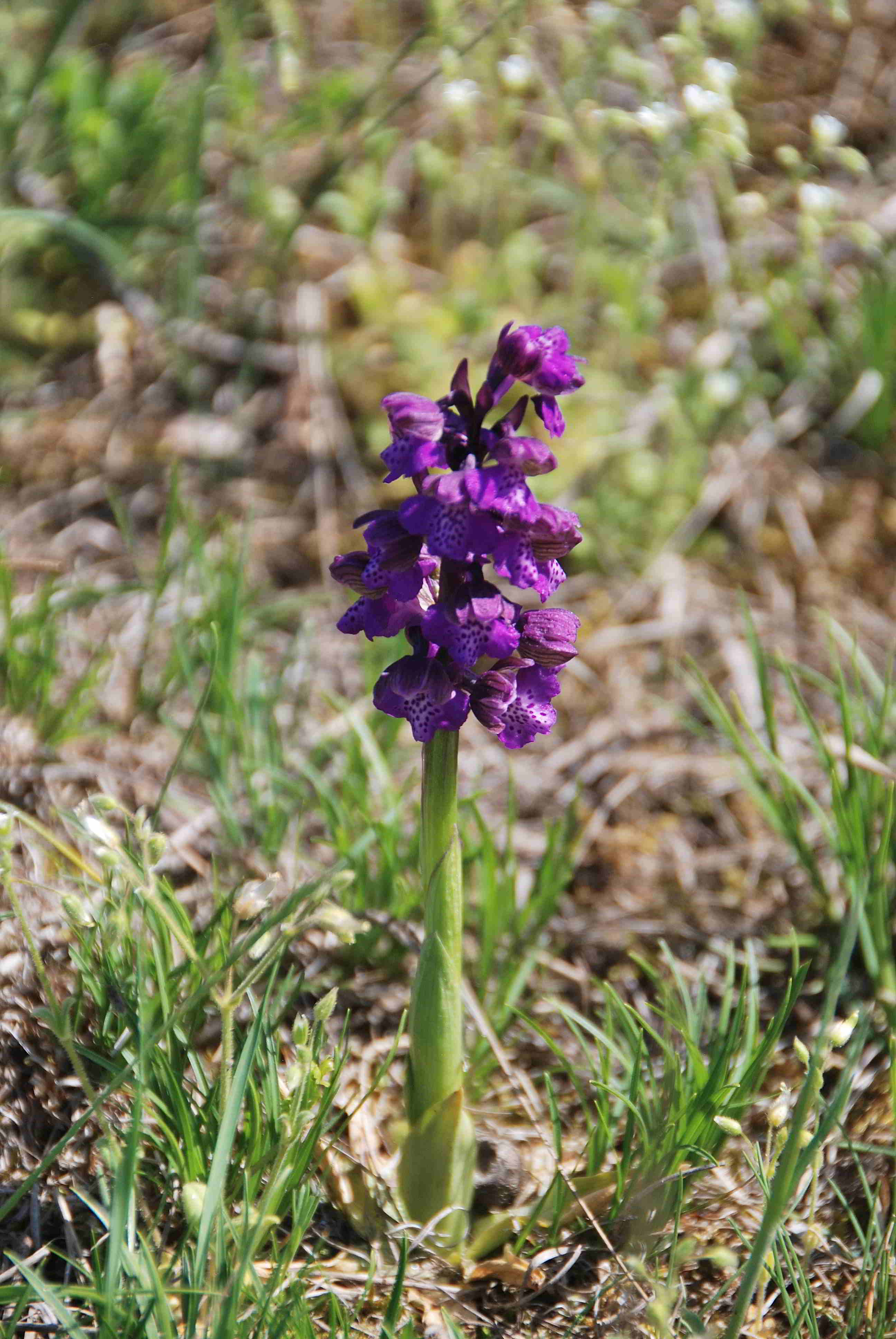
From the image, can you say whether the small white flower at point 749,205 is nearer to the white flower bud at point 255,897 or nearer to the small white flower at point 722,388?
the small white flower at point 722,388

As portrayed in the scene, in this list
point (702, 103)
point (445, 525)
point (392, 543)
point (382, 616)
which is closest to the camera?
point (445, 525)

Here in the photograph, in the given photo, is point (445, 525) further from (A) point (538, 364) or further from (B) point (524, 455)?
(A) point (538, 364)

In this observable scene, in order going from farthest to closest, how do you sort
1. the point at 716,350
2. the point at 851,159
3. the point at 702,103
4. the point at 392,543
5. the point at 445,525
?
the point at 716,350 < the point at 851,159 < the point at 702,103 < the point at 392,543 < the point at 445,525

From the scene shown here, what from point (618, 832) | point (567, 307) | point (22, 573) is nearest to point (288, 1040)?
point (618, 832)

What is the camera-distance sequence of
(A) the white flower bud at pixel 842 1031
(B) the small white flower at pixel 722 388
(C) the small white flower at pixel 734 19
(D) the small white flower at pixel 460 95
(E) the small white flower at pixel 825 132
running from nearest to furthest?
(A) the white flower bud at pixel 842 1031, (E) the small white flower at pixel 825 132, (C) the small white flower at pixel 734 19, (D) the small white flower at pixel 460 95, (B) the small white flower at pixel 722 388

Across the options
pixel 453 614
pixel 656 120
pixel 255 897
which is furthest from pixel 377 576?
pixel 656 120

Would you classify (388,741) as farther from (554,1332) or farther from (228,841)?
(554,1332)

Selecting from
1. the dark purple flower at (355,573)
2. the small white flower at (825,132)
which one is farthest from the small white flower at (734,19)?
the dark purple flower at (355,573)
